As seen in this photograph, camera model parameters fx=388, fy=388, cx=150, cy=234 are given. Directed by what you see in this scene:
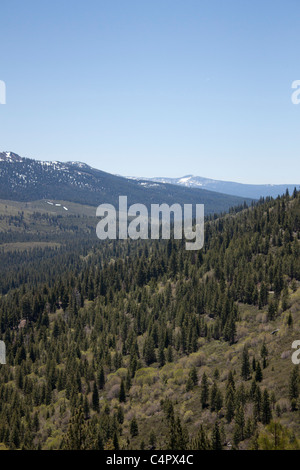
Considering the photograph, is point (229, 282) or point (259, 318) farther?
point (229, 282)

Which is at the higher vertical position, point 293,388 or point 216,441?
point 293,388

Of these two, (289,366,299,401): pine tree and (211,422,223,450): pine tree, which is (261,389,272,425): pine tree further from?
(211,422,223,450): pine tree

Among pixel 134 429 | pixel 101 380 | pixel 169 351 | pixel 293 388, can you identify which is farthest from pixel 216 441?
pixel 101 380

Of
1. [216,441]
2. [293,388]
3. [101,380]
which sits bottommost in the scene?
[101,380]

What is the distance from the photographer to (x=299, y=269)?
121938 mm

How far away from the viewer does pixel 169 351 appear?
10775 cm

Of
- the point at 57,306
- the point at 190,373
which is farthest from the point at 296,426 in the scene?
the point at 57,306

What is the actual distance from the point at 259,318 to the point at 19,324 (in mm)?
98503

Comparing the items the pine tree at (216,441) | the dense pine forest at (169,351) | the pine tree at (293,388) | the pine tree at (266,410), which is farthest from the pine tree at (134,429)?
the pine tree at (293,388)

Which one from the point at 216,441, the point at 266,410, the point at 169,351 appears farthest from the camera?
the point at 169,351

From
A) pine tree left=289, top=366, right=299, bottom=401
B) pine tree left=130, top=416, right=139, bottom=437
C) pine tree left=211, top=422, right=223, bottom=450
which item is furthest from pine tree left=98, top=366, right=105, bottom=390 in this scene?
pine tree left=289, top=366, right=299, bottom=401

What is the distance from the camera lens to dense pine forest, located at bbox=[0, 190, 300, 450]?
209 ft

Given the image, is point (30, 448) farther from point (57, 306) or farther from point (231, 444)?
point (57, 306)

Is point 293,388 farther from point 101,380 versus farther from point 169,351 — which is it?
point 101,380
